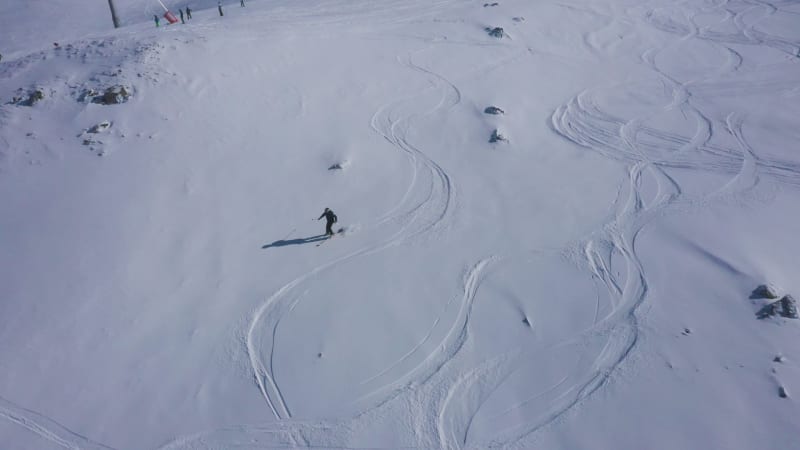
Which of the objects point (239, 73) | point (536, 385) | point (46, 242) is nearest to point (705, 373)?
point (536, 385)

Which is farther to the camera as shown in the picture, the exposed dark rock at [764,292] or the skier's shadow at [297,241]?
the skier's shadow at [297,241]

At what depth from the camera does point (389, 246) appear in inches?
453

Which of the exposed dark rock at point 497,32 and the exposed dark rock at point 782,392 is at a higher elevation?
the exposed dark rock at point 497,32

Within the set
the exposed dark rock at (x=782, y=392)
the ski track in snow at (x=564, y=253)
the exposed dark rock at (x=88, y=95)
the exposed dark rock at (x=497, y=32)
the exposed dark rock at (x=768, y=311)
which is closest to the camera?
the exposed dark rock at (x=782, y=392)

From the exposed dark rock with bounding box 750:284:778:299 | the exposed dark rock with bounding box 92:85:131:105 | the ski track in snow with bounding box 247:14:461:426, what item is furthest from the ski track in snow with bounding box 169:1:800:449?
the exposed dark rock with bounding box 92:85:131:105

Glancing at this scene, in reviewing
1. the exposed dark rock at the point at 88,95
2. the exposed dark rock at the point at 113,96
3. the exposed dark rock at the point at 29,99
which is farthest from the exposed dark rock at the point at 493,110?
the exposed dark rock at the point at 29,99

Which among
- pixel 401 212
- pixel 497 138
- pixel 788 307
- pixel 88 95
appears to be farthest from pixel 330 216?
pixel 88 95

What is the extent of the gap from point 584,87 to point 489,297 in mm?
12465

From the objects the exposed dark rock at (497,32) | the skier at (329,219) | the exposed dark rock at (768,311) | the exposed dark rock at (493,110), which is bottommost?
the exposed dark rock at (768,311)

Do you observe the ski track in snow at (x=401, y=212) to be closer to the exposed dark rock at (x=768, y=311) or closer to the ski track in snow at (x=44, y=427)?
the ski track in snow at (x=44, y=427)

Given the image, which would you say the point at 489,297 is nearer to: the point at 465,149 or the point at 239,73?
the point at 465,149

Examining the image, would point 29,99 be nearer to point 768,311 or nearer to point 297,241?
point 297,241

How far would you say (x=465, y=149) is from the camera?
14836 millimetres

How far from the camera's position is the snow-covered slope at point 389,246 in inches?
321
